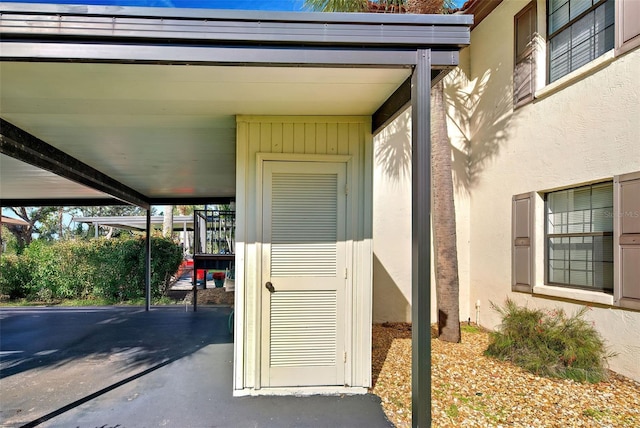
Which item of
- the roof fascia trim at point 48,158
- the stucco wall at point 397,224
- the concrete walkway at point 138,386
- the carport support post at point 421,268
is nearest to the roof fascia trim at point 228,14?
the carport support post at point 421,268

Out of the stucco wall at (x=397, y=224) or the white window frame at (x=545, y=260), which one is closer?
the white window frame at (x=545, y=260)

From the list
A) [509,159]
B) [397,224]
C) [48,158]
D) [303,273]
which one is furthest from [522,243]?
[48,158]

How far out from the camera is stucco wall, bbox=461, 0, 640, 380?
394cm

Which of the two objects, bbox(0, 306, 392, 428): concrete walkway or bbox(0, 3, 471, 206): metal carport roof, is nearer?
bbox(0, 3, 471, 206): metal carport roof

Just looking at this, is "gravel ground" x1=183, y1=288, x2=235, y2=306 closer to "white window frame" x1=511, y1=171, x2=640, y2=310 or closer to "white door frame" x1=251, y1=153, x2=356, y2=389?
"white door frame" x1=251, y1=153, x2=356, y2=389

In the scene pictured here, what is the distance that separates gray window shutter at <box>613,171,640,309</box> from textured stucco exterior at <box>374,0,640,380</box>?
0.12m

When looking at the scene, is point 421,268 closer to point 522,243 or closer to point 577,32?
point 522,243

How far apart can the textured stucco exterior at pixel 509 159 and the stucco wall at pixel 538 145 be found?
0.01m

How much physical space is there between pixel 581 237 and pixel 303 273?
11.4ft

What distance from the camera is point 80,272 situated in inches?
379

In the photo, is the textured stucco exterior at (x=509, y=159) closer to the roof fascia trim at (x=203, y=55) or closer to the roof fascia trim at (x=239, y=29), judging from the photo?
the roof fascia trim at (x=239, y=29)

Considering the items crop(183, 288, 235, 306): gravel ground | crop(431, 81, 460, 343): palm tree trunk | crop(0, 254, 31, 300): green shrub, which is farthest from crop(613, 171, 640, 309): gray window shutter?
crop(0, 254, 31, 300): green shrub

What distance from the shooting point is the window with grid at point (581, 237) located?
14.1ft

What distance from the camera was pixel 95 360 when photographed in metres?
4.54
